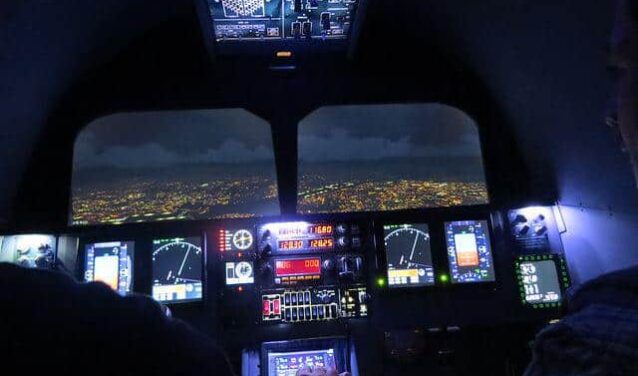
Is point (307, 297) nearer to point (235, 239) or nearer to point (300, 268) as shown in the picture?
point (300, 268)

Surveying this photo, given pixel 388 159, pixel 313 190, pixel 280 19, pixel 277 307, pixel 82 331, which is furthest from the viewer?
pixel 388 159

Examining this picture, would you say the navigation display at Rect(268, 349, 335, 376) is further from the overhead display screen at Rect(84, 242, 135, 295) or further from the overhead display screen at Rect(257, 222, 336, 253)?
the overhead display screen at Rect(84, 242, 135, 295)

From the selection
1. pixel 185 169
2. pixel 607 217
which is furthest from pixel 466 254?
pixel 185 169

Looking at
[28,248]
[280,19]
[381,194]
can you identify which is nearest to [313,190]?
[381,194]

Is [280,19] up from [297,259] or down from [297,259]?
up

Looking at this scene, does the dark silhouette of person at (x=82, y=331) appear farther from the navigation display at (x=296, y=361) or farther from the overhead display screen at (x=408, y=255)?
the overhead display screen at (x=408, y=255)

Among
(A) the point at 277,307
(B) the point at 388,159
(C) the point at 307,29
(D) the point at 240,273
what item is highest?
(C) the point at 307,29
